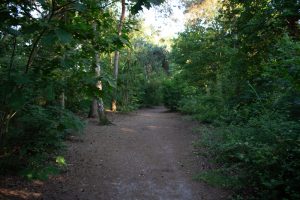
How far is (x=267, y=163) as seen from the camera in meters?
4.29

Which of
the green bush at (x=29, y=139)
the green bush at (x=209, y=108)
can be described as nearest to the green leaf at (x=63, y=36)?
the green bush at (x=29, y=139)

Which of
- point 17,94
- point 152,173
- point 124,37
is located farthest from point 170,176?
point 17,94

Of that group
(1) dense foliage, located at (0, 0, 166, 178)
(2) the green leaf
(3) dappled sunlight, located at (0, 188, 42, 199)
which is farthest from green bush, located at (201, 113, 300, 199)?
(3) dappled sunlight, located at (0, 188, 42, 199)

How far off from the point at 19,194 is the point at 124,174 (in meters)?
2.29

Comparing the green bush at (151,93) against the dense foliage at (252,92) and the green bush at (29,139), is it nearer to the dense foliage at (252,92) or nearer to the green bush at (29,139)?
the dense foliage at (252,92)

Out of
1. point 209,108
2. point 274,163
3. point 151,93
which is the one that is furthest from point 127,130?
point 151,93

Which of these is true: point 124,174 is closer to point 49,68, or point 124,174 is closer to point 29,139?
point 29,139

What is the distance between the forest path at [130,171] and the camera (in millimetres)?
5398

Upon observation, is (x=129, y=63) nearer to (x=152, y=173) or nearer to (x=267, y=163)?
(x=152, y=173)

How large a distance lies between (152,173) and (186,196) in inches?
56.9

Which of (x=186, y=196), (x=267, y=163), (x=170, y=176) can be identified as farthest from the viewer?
(x=170, y=176)

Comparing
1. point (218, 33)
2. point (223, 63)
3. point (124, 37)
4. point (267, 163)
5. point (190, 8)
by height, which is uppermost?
point (190, 8)

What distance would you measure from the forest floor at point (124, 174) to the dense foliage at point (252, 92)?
2.07 ft

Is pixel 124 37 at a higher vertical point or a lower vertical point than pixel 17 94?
higher
